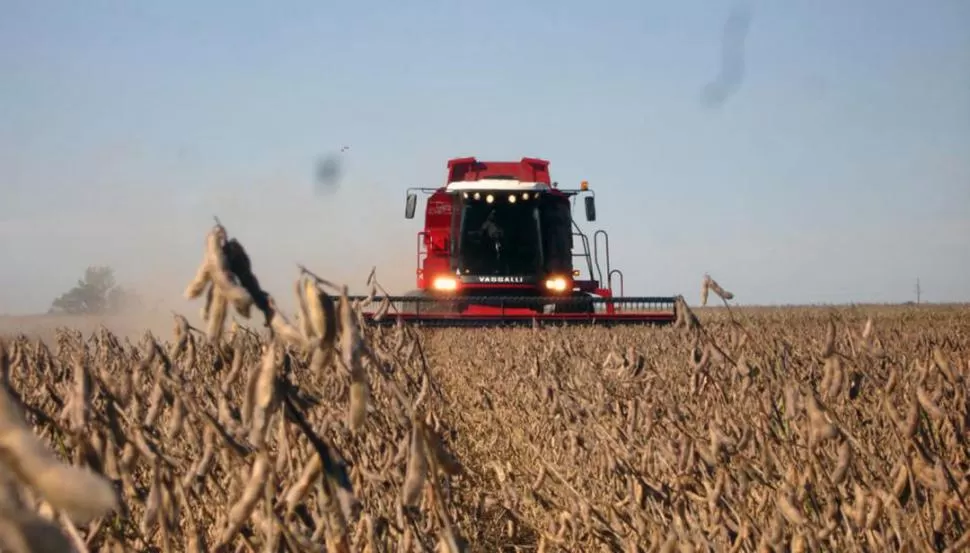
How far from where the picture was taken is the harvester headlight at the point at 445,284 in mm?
16109

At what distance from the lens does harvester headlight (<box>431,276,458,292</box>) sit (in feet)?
52.9

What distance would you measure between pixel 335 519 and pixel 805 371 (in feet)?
11.4

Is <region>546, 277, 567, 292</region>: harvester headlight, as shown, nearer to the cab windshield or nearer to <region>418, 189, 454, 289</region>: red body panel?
the cab windshield

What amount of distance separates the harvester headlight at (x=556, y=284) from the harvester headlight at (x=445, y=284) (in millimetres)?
1447

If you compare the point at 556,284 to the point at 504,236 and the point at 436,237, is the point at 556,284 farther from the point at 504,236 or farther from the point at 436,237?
the point at 436,237

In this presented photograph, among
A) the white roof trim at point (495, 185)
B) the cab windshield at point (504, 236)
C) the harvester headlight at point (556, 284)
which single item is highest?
the white roof trim at point (495, 185)

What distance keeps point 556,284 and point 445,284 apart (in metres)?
1.69

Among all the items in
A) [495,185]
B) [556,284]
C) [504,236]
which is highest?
[495,185]

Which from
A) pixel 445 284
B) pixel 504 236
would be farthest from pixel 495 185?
pixel 445 284

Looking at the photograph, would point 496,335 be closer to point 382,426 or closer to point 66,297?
point 382,426

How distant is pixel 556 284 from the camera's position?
1652 centimetres

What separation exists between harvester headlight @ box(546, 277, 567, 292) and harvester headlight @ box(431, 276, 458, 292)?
1.45 meters

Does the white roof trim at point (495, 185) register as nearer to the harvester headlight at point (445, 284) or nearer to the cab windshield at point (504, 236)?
the cab windshield at point (504, 236)

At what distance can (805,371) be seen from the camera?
4.43 meters
